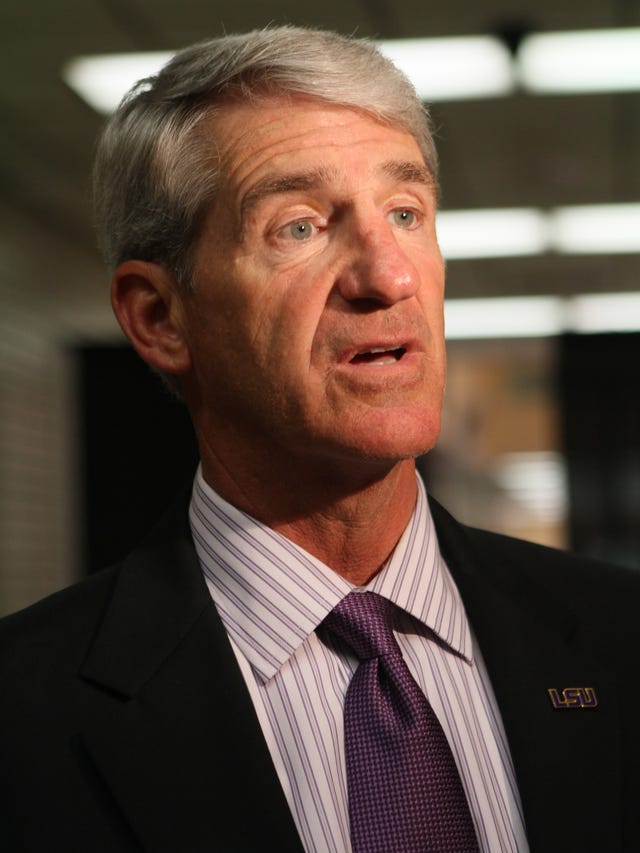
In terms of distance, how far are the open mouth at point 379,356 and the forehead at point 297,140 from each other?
0.22 metres

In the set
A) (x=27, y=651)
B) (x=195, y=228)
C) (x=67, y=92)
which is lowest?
(x=27, y=651)

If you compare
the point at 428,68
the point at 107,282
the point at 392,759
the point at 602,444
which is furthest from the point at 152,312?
the point at 602,444

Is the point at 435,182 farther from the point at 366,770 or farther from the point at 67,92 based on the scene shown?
the point at 67,92

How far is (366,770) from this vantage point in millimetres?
1275

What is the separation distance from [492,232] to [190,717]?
22.4 ft

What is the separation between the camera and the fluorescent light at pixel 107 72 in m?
4.77

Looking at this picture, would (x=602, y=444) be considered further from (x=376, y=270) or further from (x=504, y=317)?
(x=376, y=270)

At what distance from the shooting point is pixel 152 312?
5.22 ft

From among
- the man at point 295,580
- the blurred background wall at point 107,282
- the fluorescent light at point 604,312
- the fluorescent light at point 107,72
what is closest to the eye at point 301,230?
the man at point 295,580

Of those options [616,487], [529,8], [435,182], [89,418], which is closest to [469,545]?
[435,182]

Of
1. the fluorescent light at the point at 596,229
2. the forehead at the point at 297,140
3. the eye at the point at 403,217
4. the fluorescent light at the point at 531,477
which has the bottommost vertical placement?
the eye at the point at 403,217

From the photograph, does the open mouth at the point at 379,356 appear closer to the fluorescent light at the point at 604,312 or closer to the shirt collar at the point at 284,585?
the shirt collar at the point at 284,585

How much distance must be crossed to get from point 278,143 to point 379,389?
33 centimetres

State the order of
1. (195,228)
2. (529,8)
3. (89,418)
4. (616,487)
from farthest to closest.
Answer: (616,487) → (89,418) → (529,8) → (195,228)
